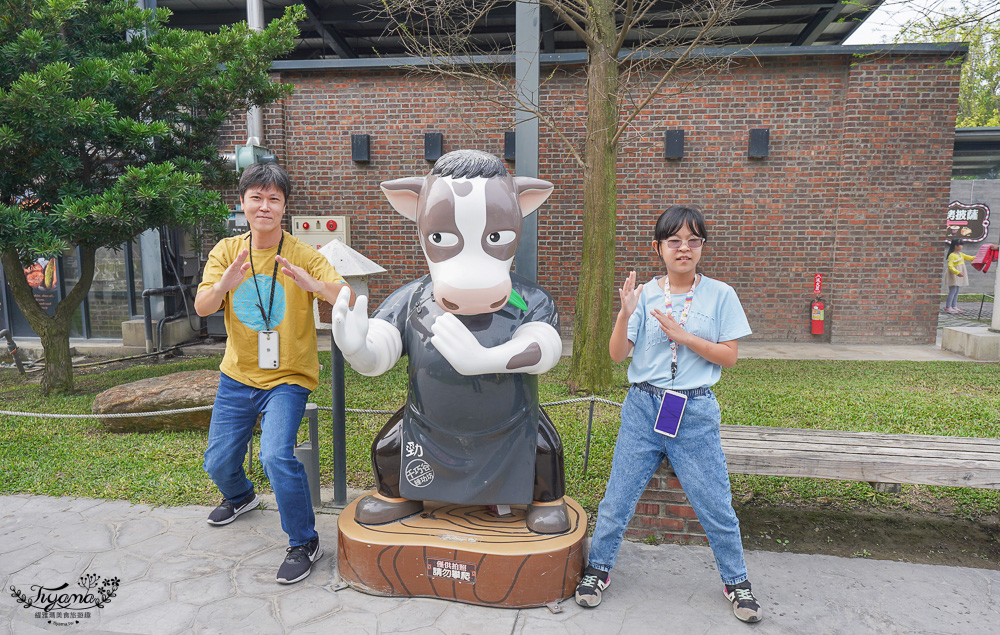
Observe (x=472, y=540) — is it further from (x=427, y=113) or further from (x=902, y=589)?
(x=427, y=113)

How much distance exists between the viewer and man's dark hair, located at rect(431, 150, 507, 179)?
2502 mm

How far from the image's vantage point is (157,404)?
16.4 ft

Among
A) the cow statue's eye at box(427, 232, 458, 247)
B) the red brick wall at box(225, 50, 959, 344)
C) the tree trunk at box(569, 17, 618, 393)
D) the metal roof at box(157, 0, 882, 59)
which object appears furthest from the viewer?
the metal roof at box(157, 0, 882, 59)

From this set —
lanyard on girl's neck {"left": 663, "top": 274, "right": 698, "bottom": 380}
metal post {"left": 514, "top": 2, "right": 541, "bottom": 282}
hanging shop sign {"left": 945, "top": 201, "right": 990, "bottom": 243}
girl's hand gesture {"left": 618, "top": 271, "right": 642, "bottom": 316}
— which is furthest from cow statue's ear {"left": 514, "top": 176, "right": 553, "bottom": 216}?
hanging shop sign {"left": 945, "top": 201, "right": 990, "bottom": 243}

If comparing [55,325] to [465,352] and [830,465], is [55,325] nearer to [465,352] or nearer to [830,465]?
[465,352]

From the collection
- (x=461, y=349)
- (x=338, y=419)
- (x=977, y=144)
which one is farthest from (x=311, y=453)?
(x=977, y=144)

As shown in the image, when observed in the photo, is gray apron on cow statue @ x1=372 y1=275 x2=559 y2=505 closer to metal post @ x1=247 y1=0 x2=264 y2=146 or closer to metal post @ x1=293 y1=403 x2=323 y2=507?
metal post @ x1=293 y1=403 x2=323 y2=507

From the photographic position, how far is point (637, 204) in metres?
8.80

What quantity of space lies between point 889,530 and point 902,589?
29.4 inches

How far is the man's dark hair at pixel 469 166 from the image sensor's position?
2502 millimetres

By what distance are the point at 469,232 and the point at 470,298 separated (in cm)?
26

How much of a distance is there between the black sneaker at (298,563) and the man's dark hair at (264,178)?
64.5 inches

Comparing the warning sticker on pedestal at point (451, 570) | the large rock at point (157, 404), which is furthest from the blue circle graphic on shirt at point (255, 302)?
the large rock at point (157, 404)

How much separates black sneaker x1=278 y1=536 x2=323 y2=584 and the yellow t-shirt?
76 cm
